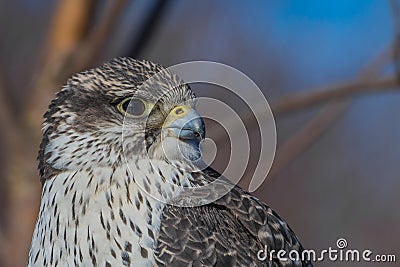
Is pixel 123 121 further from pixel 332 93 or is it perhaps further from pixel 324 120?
pixel 324 120

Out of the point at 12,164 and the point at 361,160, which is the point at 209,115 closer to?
the point at 12,164

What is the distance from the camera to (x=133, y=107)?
494cm

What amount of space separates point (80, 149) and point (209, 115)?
1.28 meters

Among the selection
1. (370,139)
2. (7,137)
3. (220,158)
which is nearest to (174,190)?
(7,137)

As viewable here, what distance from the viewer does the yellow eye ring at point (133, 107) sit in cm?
491

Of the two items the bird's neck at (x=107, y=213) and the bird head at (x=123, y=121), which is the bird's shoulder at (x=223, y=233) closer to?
the bird's neck at (x=107, y=213)

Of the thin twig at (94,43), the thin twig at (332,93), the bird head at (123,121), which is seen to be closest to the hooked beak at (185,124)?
the bird head at (123,121)

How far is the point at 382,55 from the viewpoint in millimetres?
7105

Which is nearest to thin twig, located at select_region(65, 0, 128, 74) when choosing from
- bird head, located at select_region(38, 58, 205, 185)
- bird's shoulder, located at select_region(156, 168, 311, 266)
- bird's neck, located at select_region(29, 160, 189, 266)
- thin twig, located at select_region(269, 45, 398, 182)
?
thin twig, located at select_region(269, 45, 398, 182)

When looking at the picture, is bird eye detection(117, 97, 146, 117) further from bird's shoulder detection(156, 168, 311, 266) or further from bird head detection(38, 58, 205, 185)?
bird's shoulder detection(156, 168, 311, 266)

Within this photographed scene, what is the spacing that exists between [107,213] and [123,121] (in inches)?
17.0
